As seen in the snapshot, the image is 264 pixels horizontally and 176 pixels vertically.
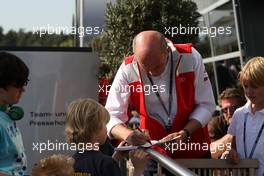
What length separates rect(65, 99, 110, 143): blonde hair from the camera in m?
2.88

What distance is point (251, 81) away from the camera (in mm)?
3131

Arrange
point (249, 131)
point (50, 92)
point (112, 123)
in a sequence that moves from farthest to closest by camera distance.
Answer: point (50, 92) < point (112, 123) < point (249, 131)

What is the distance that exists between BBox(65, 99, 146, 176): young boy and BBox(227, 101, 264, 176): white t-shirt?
58cm

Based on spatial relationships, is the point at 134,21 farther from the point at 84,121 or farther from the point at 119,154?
the point at 84,121

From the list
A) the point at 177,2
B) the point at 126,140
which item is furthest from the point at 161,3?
the point at 126,140

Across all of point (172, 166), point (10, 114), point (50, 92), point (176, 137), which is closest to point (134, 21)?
point (50, 92)

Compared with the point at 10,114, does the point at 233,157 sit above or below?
below

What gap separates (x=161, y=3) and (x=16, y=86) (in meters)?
4.74

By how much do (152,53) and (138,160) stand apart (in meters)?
0.72

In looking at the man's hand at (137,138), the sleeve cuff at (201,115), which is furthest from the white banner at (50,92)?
the man's hand at (137,138)

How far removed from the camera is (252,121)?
10.4ft

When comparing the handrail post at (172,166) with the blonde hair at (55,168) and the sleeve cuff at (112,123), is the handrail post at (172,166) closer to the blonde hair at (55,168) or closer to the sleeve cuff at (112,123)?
the blonde hair at (55,168)

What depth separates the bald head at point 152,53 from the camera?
11.1 ft

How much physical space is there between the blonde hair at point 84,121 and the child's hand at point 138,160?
0.68 ft
